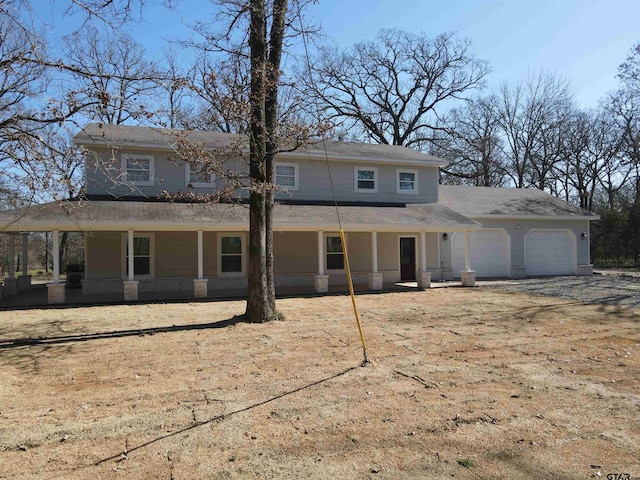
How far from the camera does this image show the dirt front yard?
12.7ft

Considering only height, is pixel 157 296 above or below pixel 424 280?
below

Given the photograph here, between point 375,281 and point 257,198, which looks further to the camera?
point 375,281

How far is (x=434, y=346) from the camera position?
322 inches

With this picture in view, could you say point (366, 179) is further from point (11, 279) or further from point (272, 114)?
point (11, 279)

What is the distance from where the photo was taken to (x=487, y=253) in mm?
21734

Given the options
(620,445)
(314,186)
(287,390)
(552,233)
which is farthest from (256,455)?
(552,233)

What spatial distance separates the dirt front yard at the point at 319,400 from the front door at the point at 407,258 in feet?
32.6

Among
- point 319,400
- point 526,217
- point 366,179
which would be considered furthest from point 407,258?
point 319,400

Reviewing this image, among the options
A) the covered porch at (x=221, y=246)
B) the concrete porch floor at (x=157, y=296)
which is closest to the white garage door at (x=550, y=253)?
the covered porch at (x=221, y=246)

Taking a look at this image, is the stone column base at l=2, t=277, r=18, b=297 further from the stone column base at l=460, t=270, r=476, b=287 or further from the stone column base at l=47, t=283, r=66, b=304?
the stone column base at l=460, t=270, r=476, b=287

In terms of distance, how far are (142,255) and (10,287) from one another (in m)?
4.88

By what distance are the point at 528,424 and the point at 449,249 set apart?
652 inches

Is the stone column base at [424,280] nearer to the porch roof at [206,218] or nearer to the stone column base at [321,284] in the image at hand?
the porch roof at [206,218]

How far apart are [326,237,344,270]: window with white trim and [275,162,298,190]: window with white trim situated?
268 cm
